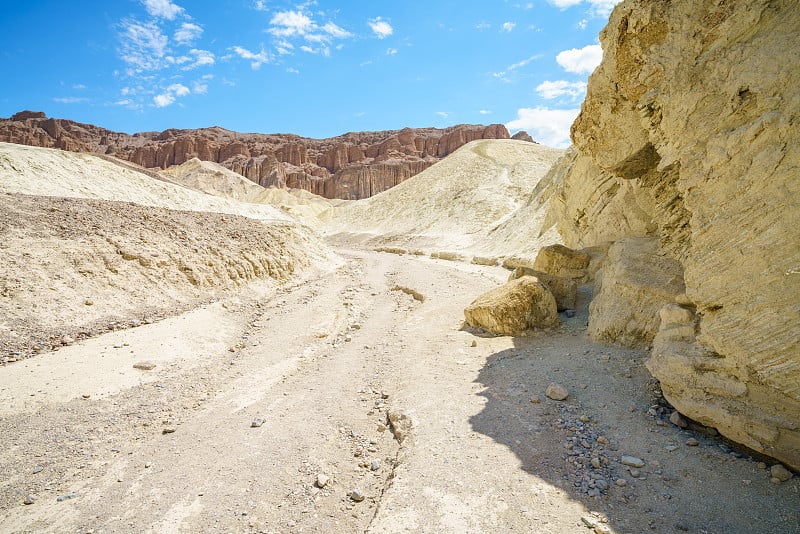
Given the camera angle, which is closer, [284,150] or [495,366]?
[495,366]

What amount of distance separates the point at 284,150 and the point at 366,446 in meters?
119

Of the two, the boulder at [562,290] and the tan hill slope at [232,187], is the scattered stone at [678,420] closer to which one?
the boulder at [562,290]

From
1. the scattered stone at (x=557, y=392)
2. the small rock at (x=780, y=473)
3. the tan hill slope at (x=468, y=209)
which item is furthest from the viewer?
the tan hill slope at (x=468, y=209)

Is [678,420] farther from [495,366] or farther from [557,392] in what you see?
[495,366]

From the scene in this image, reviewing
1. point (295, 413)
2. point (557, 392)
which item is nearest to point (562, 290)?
point (557, 392)

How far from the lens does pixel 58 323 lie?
8.84 meters

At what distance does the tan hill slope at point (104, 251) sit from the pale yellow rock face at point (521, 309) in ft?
29.2

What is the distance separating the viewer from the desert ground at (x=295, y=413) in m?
3.83

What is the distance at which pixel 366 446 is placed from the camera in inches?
205

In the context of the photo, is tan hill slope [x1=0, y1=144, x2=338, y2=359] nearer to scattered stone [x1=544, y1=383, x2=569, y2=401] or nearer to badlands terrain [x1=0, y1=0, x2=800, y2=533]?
badlands terrain [x1=0, y1=0, x2=800, y2=533]

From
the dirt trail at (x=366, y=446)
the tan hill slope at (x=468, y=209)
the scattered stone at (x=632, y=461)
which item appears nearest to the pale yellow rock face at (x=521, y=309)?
the dirt trail at (x=366, y=446)

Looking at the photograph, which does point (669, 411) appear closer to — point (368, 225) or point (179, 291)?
point (179, 291)

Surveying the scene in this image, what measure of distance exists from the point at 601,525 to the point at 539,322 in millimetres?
5503

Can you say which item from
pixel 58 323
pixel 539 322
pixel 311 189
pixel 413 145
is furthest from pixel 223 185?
pixel 539 322
